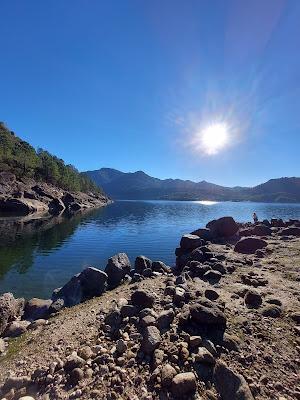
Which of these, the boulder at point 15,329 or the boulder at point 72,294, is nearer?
the boulder at point 15,329

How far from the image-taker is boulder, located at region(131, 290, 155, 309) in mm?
16875

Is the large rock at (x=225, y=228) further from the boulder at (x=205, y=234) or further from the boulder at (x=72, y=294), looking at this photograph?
the boulder at (x=72, y=294)

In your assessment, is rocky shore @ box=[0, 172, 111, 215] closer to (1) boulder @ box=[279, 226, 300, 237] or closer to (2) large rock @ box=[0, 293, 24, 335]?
(1) boulder @ box=[279, 226, 300, 237]

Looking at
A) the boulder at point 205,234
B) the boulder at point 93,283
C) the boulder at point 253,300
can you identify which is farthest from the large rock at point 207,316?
the boulder at point 205,234

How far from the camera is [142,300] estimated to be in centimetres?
1703

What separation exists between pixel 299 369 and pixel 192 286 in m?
10.1

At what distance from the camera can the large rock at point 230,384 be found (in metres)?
9.95

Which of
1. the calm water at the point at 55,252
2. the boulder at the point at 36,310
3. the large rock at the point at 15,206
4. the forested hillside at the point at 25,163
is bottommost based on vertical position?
the calm water at the point at 55,252

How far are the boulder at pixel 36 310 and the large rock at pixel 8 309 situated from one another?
561 mm

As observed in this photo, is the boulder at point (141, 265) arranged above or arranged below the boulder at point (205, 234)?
below

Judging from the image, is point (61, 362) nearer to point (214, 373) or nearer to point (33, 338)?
point (33, 338)

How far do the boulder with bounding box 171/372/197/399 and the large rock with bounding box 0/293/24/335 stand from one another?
1294cm

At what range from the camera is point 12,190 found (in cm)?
13725

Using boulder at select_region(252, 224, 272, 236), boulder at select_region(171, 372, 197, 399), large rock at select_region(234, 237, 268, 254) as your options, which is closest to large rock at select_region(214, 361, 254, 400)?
boulder at select_region(171, 372, 197, 399)
